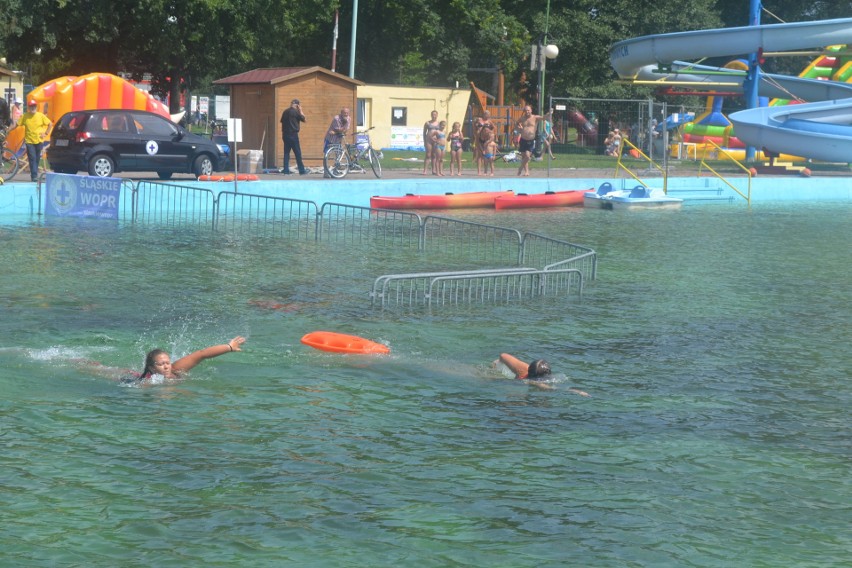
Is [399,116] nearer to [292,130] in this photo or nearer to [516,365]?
[292,130]

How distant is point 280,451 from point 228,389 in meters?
1.94

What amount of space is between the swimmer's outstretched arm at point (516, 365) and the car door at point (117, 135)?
711 inches

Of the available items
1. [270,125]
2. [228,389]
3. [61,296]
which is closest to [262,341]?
[228,389]

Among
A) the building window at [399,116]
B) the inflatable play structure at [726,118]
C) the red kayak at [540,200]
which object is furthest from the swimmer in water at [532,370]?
the building window at [399,116]

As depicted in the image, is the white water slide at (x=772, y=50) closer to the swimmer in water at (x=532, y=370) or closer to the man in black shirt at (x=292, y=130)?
the man in black shirt at (x=292, y=130)

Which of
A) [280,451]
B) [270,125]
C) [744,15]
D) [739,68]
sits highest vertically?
[744,15]

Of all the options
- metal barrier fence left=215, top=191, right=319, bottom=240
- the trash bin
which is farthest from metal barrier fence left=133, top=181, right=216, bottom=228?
the trash bin

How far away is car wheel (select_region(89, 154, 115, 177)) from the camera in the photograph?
1041 inches

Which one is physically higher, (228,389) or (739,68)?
(739,68)

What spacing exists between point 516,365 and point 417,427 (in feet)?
5.80

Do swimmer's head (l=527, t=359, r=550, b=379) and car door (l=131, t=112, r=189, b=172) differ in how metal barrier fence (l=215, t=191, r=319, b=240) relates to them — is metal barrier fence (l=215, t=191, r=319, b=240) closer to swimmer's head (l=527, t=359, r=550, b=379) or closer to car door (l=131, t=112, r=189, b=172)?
car door (l=131, t=112, r=189, b=172)

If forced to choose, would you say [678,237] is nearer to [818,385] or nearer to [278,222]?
[278,222]

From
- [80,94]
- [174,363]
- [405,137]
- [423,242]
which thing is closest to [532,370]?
[174,363]

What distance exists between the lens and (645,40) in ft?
128
